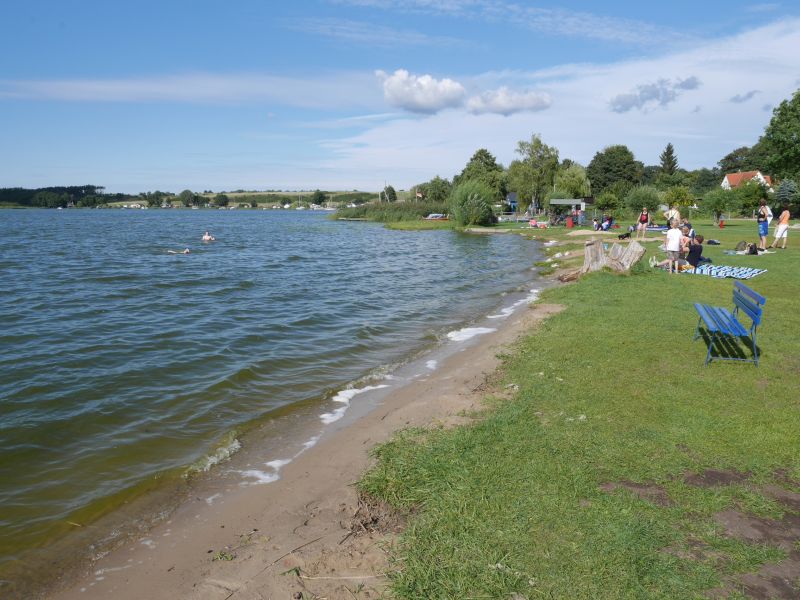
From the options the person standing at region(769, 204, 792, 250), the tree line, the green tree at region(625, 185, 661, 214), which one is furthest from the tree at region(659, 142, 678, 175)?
the person standing at region(769, 204, 792, 250)

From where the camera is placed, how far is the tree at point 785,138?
105 ft

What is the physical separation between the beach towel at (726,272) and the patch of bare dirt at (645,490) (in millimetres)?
13965

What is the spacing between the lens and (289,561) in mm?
4602

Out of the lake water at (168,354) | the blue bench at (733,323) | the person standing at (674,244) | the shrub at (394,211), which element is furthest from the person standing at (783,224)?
the shrub at (394,211)

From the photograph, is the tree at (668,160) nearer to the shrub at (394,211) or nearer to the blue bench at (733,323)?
the shrub at (394,211)

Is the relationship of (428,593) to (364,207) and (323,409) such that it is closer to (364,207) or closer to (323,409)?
(323,409)

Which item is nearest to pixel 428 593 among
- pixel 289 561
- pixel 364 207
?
pixel 289 561

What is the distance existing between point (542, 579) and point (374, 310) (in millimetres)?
13844

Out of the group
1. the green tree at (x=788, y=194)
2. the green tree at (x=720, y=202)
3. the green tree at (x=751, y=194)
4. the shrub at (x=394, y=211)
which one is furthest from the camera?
the shrub at (x=394, y=211)

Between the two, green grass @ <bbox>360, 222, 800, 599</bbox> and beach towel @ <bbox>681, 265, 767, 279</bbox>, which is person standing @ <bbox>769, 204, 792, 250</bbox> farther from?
Answer: green grass @ <bbox>360, 222, 800, 599</bbox>

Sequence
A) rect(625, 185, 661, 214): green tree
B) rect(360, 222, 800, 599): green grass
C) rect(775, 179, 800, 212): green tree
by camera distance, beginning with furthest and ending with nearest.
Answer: rect(625, 185, 661, 214): green tree < rect(775, 179, 800, 212): green tree < rect(360, 222, 800, 599): green grass

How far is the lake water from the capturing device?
7.07 meters

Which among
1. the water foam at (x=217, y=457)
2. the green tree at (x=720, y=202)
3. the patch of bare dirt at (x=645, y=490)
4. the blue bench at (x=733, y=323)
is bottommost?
the water foam at (x=217, y=457)

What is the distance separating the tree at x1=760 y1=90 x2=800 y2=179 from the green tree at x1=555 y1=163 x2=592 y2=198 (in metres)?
34.4
